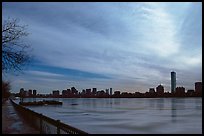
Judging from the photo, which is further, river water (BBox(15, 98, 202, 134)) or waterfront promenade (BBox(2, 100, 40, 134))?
river water (BBox(15, 98, 202, 134))

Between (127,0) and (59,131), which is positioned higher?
(127,0)

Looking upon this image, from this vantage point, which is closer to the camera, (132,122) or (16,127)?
(16,127)

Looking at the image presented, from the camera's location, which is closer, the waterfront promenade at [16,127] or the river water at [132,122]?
the waterfront promenade at [16,127]

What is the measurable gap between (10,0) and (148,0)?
16.3 feet

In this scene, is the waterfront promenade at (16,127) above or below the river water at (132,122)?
above

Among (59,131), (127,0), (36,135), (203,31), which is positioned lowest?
(36,135)

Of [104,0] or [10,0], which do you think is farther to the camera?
[10,0]

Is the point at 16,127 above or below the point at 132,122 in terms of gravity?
above

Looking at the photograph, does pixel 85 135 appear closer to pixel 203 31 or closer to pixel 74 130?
pixel 74 130

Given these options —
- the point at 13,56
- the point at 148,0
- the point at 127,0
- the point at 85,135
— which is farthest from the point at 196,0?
the point at 13,56

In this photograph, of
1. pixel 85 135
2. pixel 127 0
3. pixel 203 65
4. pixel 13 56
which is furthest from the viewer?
pixel 13 56

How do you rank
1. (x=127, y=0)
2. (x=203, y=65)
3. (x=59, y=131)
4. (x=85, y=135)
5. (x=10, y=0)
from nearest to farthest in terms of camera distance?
(x=127, y=0), (x=85, y=135), (x=203, y=65), (x=10, y=0), (x=59, y=131)

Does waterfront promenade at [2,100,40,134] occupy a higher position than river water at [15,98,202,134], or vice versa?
waterfront promenade at [2,100,40,134]

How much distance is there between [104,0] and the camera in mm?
9125
